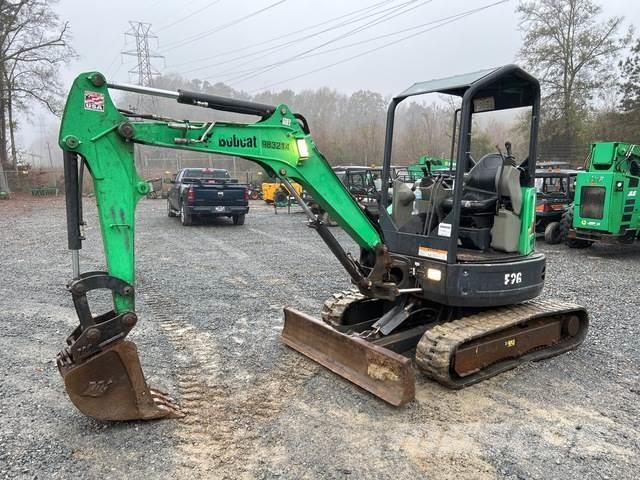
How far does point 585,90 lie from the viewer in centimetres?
3070

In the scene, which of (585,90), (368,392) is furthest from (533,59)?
(368,392)

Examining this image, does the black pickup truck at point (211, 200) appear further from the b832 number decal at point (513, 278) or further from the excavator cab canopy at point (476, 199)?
the b832 number decal at point (513, 278)

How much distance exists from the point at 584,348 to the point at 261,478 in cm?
410

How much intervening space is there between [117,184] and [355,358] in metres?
2.47

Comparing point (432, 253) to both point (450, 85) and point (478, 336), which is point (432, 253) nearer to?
point (478, 336)

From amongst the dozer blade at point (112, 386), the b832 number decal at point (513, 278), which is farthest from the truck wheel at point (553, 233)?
the dozer blade at point (112, 386)

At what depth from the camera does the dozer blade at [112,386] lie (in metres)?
3.57

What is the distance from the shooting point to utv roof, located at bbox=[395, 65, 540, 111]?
451cm

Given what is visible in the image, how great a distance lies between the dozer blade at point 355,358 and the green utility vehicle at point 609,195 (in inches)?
348

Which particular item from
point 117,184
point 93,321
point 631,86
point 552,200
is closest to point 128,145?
point 117,184

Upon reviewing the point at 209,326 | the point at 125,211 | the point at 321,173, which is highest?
the point at 321,173

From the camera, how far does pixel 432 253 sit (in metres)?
4.70

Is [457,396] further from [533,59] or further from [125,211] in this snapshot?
[533,59]

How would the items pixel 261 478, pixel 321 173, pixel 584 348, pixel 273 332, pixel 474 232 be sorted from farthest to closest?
pixel 273 332 < pixel 584 348 < pixel 474 232 < pixel 321 173 < pixel 261 478
